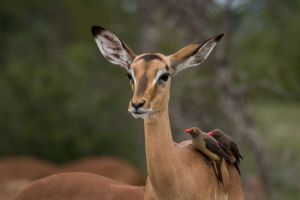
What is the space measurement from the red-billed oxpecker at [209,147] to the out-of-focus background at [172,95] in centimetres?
588

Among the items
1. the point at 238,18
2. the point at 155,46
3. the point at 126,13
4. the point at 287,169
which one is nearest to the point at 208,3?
the point at 238,18

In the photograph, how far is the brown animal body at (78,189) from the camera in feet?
25.0

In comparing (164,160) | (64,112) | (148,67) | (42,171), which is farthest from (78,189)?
(64,112)

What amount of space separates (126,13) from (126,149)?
7508 mm

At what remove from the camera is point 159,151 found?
6219 mm

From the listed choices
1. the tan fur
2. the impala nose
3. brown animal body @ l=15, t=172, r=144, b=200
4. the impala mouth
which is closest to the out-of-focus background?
brown animal body @ l=15, t=172, r=144, b=200

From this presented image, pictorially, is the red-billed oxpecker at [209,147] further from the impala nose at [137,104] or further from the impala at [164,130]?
the impala nose at [137,104]

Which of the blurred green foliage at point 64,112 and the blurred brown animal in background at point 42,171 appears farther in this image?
the blurred green foliage at point 64,112

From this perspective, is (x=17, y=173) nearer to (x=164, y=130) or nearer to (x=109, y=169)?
(x=109, y=169)

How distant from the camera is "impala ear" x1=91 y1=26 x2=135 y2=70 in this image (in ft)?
22.1

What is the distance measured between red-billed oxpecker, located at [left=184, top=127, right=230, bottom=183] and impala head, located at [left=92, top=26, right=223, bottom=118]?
0.53 metres

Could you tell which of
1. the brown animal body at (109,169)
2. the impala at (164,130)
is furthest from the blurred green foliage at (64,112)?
the impala at (164,130)

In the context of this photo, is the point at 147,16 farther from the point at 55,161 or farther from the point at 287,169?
the point at 287,169

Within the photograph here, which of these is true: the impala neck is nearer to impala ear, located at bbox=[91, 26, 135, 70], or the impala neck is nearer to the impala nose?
the impala nose
